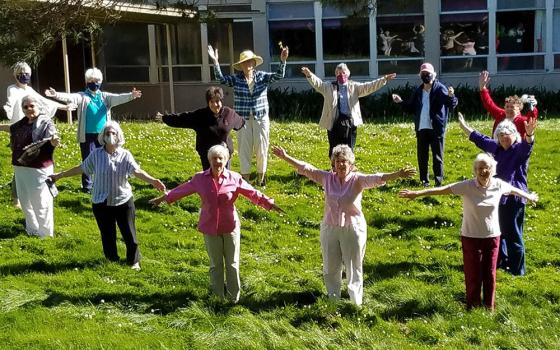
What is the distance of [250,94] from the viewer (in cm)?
1170

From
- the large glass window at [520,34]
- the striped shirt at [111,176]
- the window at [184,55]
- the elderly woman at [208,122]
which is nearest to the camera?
the striped shirt at [111,176]

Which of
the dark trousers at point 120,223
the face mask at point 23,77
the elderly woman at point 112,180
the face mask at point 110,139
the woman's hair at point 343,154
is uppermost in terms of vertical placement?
the face mask at point 23,77

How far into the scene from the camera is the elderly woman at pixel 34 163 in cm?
929

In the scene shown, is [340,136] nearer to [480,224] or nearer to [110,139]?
[110,139]

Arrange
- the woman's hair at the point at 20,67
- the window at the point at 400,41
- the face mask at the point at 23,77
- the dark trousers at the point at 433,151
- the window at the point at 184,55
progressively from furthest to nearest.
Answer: the window at the point at 184,55 < the window at the point at 400,41 < the dark trousers at the point at 433,151 < the face mask at the point at 23,77 < the woman's hair at the point at 20,67

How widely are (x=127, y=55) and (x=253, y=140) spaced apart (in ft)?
55.5

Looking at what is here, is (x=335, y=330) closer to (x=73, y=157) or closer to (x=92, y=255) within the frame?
(x=92, y=255)

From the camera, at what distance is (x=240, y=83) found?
11.8 m

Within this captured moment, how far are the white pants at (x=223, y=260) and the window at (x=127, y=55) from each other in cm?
2053

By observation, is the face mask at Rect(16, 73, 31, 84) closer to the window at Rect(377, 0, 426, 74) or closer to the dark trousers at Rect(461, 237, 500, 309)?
the dark trousers at Rect(461, 237, 500, 309)

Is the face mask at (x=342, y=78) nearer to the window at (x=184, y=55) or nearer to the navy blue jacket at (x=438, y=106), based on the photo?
the navy blue jacket at (x=438, y=106)

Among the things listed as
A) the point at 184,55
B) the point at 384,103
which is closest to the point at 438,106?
the point at 384,103

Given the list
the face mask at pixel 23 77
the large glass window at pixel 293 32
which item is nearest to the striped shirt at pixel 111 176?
the face mask at pixel 23 77

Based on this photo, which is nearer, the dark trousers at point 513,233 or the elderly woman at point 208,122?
the dark trousers at point 513,233
